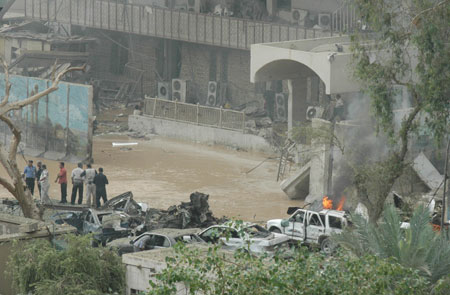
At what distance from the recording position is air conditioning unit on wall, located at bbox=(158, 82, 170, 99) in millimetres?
51438

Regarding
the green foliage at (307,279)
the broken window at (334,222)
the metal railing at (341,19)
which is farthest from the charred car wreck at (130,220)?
the metal railing at (341,19)

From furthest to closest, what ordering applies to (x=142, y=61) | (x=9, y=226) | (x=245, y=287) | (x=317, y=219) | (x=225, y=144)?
(x=142, y=61) < (x=225, y=144) < (x=317, y=219) < (x=9, y=226) < (x=245, y=287)

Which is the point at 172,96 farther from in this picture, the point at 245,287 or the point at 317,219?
Answer: the point at 245,287

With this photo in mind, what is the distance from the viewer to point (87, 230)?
25.9m

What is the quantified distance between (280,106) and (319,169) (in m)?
14.8

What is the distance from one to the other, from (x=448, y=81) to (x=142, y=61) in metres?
33.2

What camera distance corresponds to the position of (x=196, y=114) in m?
43.6

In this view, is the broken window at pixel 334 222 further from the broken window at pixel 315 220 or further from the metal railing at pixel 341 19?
the metal railing at pixel 341 19

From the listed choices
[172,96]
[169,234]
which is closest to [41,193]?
[169,234]

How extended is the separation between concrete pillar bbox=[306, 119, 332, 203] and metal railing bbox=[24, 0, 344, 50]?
1316cm

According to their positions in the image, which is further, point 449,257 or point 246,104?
point 246,104

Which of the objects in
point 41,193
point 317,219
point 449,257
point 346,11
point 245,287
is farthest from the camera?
point 346,11

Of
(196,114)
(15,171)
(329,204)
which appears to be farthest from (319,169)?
(196,114)

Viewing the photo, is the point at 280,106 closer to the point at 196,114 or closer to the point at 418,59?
the point at 196,114
